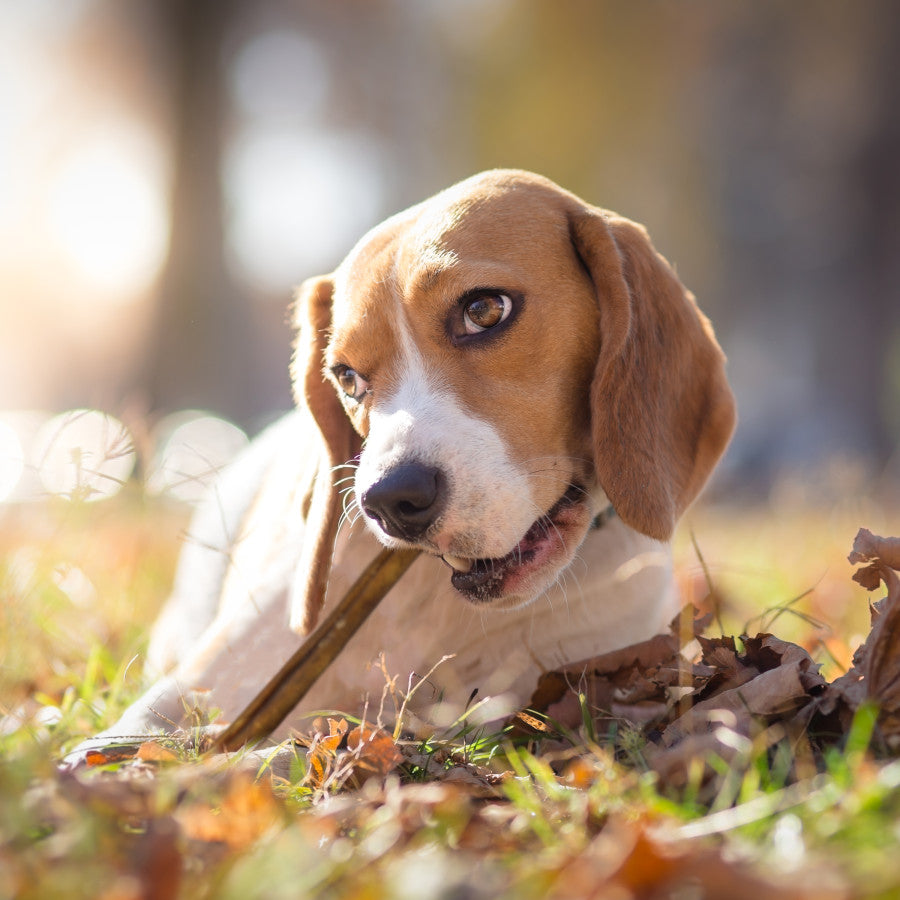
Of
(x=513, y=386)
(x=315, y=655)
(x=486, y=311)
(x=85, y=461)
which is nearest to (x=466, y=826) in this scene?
(x=315, y=655)

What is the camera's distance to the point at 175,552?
257 inches

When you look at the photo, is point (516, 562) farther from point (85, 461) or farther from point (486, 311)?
point (85, 461)

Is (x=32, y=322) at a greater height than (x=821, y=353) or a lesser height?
greater

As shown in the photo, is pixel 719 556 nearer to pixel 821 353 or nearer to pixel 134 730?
pixel 134 730

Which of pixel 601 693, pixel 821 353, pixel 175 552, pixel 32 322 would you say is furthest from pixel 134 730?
pixel 821 353

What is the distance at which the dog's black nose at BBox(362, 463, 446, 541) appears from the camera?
228 centimetres

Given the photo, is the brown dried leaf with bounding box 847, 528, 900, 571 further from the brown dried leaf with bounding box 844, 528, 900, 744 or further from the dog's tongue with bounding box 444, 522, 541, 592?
the dog's tongue with bounding box 444, 522, 541, 592

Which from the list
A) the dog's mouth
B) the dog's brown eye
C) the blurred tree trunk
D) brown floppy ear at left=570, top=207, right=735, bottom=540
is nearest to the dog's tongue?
the dog's mouth

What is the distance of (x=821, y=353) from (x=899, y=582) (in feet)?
43.5

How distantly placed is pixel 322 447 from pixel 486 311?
2.50 feet

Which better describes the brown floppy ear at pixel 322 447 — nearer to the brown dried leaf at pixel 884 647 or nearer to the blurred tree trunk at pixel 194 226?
the brown dried leaf at pixel 884 647

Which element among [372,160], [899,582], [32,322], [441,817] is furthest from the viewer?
[372,160]

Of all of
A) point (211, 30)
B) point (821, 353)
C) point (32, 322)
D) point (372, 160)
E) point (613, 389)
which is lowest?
point (821, 353)

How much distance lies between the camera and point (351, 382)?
289 cm
